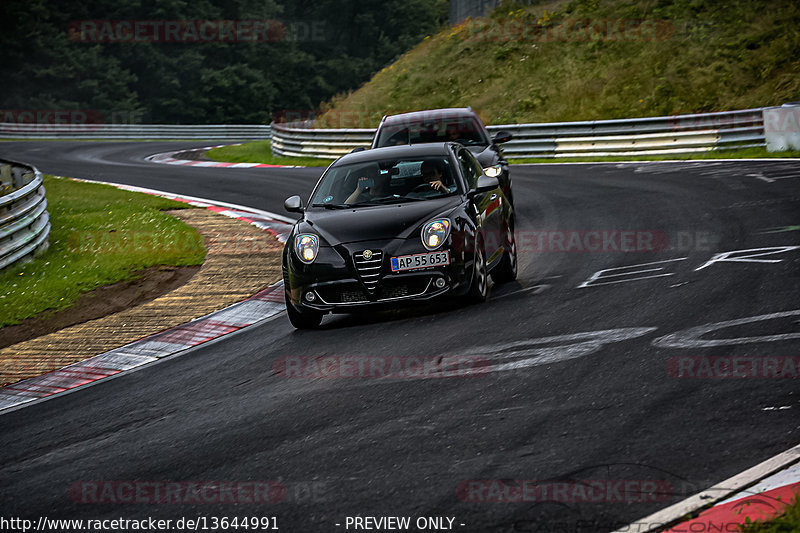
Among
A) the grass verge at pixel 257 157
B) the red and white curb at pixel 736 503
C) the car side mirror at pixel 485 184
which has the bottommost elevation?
the grass verge at pixel 257 157

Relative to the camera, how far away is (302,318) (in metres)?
9.27

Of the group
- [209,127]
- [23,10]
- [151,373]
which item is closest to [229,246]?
[151,373]

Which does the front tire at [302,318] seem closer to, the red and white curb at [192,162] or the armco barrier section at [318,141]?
the armco barrier section at [318,141]

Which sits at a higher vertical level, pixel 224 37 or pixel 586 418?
pixel 224 37

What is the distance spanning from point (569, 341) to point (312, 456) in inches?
107

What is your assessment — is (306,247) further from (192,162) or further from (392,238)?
(192,162)

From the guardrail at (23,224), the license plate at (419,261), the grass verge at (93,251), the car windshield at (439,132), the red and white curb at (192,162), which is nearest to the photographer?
the license plate at (419,261)

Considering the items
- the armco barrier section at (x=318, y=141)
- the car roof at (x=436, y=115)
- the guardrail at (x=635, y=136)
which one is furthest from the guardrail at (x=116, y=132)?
the car roof at (x=436, y=115)

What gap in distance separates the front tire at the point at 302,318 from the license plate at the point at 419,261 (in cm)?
90

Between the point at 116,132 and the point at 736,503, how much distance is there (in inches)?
1779

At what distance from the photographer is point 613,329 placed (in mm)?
7848

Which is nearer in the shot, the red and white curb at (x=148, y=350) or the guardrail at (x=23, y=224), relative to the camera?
the red and white curb at (x=148, y=350)

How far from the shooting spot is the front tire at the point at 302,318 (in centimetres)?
917

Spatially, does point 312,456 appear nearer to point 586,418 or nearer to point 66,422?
point 586,418
